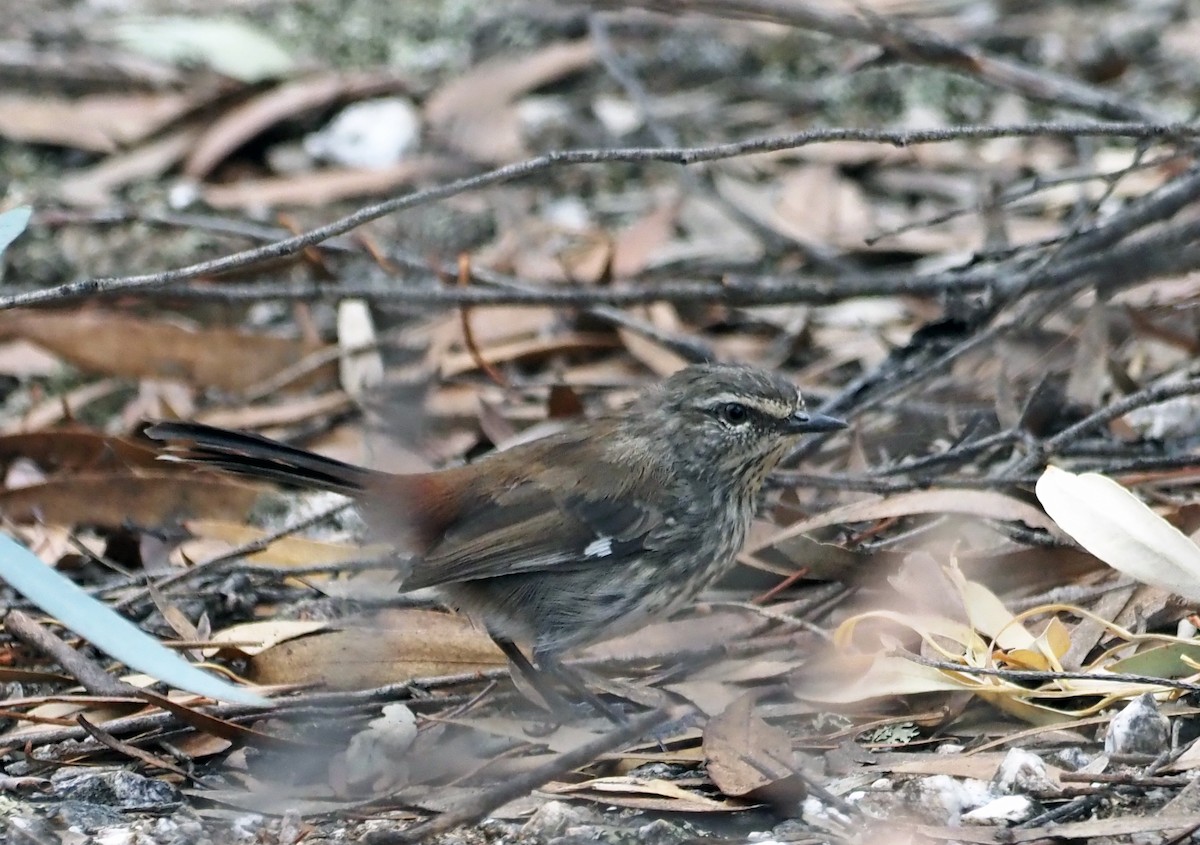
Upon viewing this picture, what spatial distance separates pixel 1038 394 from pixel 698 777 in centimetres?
179

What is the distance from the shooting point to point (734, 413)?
4.91 metres

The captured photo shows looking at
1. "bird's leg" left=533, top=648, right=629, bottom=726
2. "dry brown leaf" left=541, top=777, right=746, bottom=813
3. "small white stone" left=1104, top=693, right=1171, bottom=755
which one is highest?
"small white stone" left=1104, top=693, right=1171, bottom=755

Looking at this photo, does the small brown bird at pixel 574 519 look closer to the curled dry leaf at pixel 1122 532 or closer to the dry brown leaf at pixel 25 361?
the curled dry leaf at pixel 1122 532

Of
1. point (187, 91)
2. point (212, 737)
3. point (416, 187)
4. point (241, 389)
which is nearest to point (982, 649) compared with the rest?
Result: point (212, 737)

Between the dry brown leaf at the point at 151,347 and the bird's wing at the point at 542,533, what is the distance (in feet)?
6.06

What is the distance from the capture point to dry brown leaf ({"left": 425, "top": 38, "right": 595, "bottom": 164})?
7.40 m

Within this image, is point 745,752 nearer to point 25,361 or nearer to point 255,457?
point 255,457

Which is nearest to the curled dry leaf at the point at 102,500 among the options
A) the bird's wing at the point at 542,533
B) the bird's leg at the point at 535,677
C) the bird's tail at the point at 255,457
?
the bird's tail at the point at 255,457

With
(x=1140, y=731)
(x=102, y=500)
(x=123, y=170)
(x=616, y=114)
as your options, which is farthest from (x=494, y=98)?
(x=1140, y=731)

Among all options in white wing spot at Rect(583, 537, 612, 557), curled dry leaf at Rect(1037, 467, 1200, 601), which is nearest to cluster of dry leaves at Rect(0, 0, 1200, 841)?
curled dry leaf at Rect(1037, 467, 1200, 601)

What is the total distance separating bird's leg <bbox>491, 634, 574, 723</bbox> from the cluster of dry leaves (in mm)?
73

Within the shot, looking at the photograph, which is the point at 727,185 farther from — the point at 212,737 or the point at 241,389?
the point at 212,737

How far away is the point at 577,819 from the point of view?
→ 3623 millimetres

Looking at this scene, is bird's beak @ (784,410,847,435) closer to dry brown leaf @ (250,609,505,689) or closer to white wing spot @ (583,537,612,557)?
white wing spot @ (583,537,612,557)
